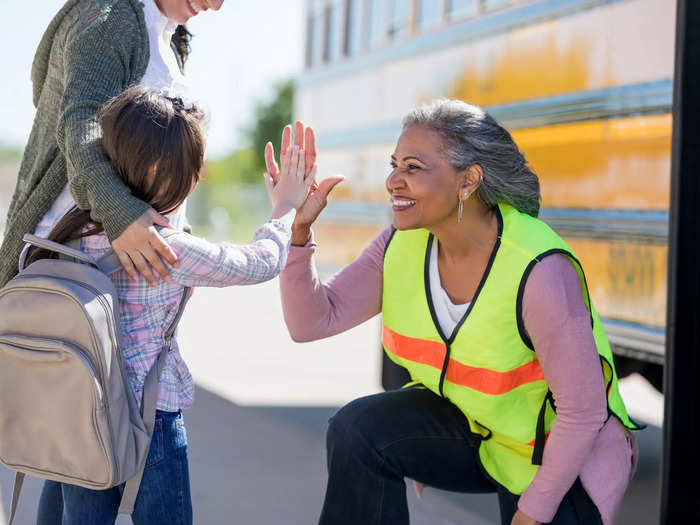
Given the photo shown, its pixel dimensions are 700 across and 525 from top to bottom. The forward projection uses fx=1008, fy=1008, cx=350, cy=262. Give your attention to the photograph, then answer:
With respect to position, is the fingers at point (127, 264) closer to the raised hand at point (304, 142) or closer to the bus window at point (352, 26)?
the raised hand at point (304, 142)

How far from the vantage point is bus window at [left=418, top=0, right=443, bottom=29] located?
4121 mm

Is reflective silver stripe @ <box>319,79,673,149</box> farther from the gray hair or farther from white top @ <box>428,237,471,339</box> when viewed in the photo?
white top @ <box>428,237,471,339</box>

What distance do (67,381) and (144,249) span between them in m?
0.25

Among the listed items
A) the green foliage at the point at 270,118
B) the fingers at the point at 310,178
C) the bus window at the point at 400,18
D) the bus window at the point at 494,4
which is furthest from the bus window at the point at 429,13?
the green foliage at the point at 270,118

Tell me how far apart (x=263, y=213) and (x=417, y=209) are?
2041cm

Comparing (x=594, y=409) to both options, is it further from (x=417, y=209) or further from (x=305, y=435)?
(x=305, y=435)

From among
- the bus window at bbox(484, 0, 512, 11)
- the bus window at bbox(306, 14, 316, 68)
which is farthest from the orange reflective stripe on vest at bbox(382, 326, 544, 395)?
the bus window at bbox(306, 14, 316, 68)

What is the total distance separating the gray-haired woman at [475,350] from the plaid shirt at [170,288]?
1.28 ft

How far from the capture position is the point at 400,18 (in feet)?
14.8

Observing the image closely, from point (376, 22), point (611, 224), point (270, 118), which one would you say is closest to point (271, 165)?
point (611, 224)

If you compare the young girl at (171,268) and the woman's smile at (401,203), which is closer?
the young girl at (171,268)

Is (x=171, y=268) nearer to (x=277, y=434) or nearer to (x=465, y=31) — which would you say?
(x=277, y=434)

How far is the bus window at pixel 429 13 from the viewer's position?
412 cm

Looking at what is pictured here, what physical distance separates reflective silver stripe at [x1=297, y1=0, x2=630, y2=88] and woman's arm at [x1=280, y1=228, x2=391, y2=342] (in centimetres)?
132
